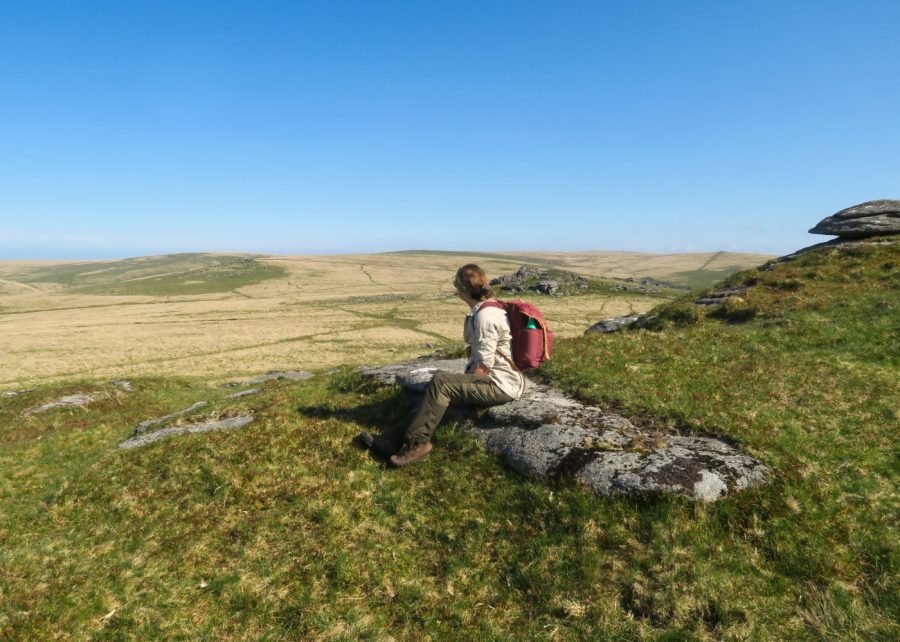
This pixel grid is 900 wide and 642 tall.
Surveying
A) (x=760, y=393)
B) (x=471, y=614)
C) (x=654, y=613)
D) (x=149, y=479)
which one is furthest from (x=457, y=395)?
(x=760, y=393)

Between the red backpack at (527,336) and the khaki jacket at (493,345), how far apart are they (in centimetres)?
22

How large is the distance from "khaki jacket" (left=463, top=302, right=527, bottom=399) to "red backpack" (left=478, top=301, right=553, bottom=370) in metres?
0.22

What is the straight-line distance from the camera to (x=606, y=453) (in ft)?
31.6

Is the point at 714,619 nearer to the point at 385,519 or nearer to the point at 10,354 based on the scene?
the point at 385,519

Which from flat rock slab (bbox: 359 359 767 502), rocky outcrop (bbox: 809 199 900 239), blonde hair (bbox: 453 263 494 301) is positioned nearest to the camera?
flat rock slab (bbox: 359 359 767 502)

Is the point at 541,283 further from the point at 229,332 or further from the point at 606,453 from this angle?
the point at 606,453

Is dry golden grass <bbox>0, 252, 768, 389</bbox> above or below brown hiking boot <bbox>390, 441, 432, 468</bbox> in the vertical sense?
below

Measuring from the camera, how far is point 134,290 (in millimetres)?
190750

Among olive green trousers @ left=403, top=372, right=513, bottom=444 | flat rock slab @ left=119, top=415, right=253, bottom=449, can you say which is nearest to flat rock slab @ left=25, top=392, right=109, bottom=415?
flat rock slab @ left=119, top=415, right=253, bottom=449

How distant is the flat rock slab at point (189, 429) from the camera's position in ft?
44.2

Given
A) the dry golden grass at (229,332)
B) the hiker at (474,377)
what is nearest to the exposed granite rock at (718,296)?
the hiker at (474,377)

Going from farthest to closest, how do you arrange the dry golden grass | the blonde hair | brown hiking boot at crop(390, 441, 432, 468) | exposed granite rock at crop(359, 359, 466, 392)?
the dry golden grass < exposed granite rock at crop(359, 359, 466, 392) < brown hiking boot at crop(390, 441, 432, 468) < the blonde hair

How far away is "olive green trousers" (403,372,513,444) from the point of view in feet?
34.9

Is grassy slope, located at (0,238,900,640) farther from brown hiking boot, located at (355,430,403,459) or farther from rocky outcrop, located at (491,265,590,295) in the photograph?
rocky outcrop, located at (491,265,590,295)
